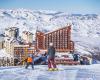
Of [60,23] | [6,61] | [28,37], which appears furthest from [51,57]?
[60,23]

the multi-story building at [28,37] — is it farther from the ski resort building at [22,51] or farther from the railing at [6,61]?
the railing at [6,61]

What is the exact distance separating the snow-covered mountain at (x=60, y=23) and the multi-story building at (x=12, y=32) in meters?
0.10

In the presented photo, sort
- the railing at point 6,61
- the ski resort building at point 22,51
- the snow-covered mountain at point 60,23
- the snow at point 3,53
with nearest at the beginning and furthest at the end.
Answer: the railing at point 6,61 < the snow at point 3,53 < the ski resort building at point 22,51 < the snow-covered mountain at point 60,23

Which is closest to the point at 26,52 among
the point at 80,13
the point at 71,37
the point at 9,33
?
the point at 9,33

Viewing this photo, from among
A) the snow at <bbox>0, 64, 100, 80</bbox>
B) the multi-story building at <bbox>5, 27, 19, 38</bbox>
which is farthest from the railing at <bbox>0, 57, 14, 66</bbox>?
the snow at <bbox>0, 64, 100, 80</bbox>

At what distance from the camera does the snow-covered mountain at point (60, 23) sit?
7609mm

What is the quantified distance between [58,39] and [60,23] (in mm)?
386

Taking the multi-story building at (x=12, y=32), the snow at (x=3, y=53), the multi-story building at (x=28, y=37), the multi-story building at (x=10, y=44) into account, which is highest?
the multi-story building at (x=12, y=32)

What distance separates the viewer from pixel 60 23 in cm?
788

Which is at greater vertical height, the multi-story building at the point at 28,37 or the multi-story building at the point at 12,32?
the multi-story building at the point at 12,32

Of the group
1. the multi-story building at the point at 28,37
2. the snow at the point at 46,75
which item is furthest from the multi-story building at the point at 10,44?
the snow at the point at 46,75

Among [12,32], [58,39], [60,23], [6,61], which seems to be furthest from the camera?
[60,23]

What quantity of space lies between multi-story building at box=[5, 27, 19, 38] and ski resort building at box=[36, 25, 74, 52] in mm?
457

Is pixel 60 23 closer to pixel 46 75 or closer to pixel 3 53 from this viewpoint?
pixel 3 53
